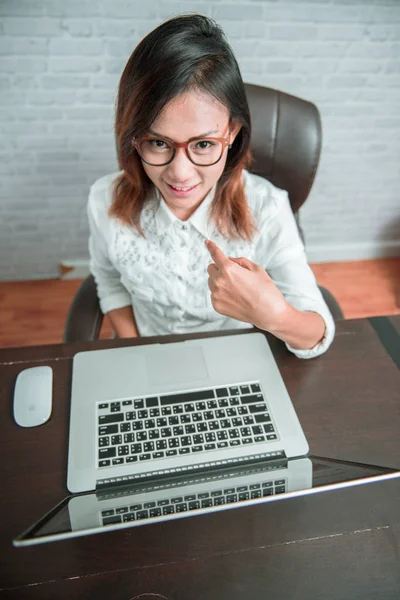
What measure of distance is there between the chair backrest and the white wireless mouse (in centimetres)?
70

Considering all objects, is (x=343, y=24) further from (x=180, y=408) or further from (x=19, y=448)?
(x=19, y=448)

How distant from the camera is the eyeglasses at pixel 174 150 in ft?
2.79

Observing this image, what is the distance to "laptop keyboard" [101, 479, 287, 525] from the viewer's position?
719 mm

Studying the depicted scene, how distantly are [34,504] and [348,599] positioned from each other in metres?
0.47

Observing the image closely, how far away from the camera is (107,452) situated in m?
0.79

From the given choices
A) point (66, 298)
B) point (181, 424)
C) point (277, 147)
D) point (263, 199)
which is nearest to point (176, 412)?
point (181, 424)

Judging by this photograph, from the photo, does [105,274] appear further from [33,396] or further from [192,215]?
[33,396]

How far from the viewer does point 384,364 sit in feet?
3.13

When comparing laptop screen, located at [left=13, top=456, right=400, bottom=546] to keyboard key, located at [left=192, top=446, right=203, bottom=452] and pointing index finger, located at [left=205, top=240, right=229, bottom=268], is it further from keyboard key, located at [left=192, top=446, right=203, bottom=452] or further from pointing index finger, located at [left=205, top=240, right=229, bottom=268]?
pointing index finger, located at [left=205, top=240, right=229, bottom=268]

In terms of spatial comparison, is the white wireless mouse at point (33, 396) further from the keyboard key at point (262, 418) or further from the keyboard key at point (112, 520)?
the keyboard key at point (262, 418)

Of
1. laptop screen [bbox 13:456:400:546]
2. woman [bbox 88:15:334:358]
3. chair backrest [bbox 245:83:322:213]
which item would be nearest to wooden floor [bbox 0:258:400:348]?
woman [bbox 88:15:334:358]

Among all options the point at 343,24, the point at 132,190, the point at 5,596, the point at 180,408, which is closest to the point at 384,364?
the point at 180,408

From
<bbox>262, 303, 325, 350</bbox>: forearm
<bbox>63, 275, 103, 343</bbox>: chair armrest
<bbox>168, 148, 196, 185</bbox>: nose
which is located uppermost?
<bbox>168, 148, 196, 185</bbox>: nose

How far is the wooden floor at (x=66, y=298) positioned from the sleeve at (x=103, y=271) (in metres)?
0.86
